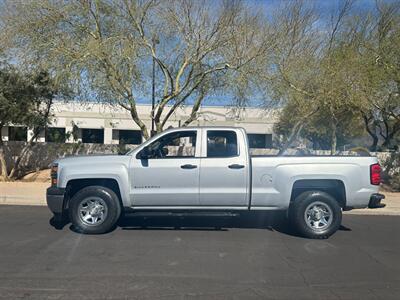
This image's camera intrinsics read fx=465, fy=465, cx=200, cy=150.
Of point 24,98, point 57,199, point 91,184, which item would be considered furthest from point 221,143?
point 24,98

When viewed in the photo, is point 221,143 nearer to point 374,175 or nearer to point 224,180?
point 224,180

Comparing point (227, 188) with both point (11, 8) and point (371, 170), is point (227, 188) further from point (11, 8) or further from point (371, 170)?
point (11, 8)

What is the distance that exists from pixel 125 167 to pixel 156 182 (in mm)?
618

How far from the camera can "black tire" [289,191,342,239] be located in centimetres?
840

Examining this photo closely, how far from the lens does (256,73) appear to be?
16.0 meters

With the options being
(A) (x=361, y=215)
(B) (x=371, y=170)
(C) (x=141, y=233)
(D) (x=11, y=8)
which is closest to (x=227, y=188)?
(C) (x=141, y=233)

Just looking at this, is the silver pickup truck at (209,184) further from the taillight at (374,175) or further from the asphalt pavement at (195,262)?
the asphalt pavement at (195,262)

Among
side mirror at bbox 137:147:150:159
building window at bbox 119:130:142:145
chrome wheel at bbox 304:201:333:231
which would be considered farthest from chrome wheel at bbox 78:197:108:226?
building window at bbox 119:130:142:145

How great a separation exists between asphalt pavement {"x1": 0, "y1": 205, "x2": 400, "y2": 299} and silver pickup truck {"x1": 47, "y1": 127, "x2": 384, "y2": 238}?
0.46 m

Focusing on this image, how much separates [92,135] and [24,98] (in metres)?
29.6

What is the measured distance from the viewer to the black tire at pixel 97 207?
27.2 ft

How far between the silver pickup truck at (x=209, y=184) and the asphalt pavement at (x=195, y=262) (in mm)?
461

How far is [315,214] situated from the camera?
848cm

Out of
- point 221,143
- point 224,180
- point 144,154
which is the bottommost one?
point 224,180
